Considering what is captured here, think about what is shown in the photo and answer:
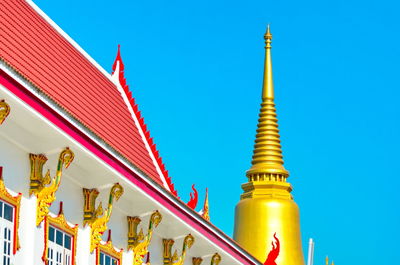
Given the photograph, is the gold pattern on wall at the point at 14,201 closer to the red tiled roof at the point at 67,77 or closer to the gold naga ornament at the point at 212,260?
the red tiled roof at the point at 67,77

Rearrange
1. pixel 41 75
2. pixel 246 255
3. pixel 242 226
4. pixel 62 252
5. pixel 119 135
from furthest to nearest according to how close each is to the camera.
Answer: pixel 242 226 → pixel 246 255 → pixel 119 135 → pixel 41 75 → pixel 62 252

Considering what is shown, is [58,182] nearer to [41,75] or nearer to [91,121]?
[41,75]

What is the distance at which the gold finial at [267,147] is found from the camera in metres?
61.7

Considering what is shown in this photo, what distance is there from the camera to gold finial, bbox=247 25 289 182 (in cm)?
6166

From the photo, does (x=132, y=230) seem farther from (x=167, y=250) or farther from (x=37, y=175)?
(x=37, y=175)

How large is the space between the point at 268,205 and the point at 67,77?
41.5 m

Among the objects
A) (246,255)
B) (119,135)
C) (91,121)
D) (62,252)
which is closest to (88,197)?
(62,252)

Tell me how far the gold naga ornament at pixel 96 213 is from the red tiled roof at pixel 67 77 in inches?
30.5

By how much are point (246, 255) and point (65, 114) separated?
8.74 m

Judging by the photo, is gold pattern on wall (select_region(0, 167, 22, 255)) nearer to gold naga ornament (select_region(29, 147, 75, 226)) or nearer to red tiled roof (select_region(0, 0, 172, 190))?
gold naga ornament (select_region(29, 147, 75, 226))

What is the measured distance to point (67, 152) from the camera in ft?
55.8

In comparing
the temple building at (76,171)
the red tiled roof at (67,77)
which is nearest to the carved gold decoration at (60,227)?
the temple building at (76,171)

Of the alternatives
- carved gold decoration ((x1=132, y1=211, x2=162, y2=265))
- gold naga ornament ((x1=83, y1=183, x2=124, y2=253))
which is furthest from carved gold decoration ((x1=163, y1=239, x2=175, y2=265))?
gold naga ornament ((x1=83, y1=183, x2=124, y2=253))

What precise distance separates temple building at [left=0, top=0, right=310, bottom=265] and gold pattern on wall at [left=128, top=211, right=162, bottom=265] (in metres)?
0.02
